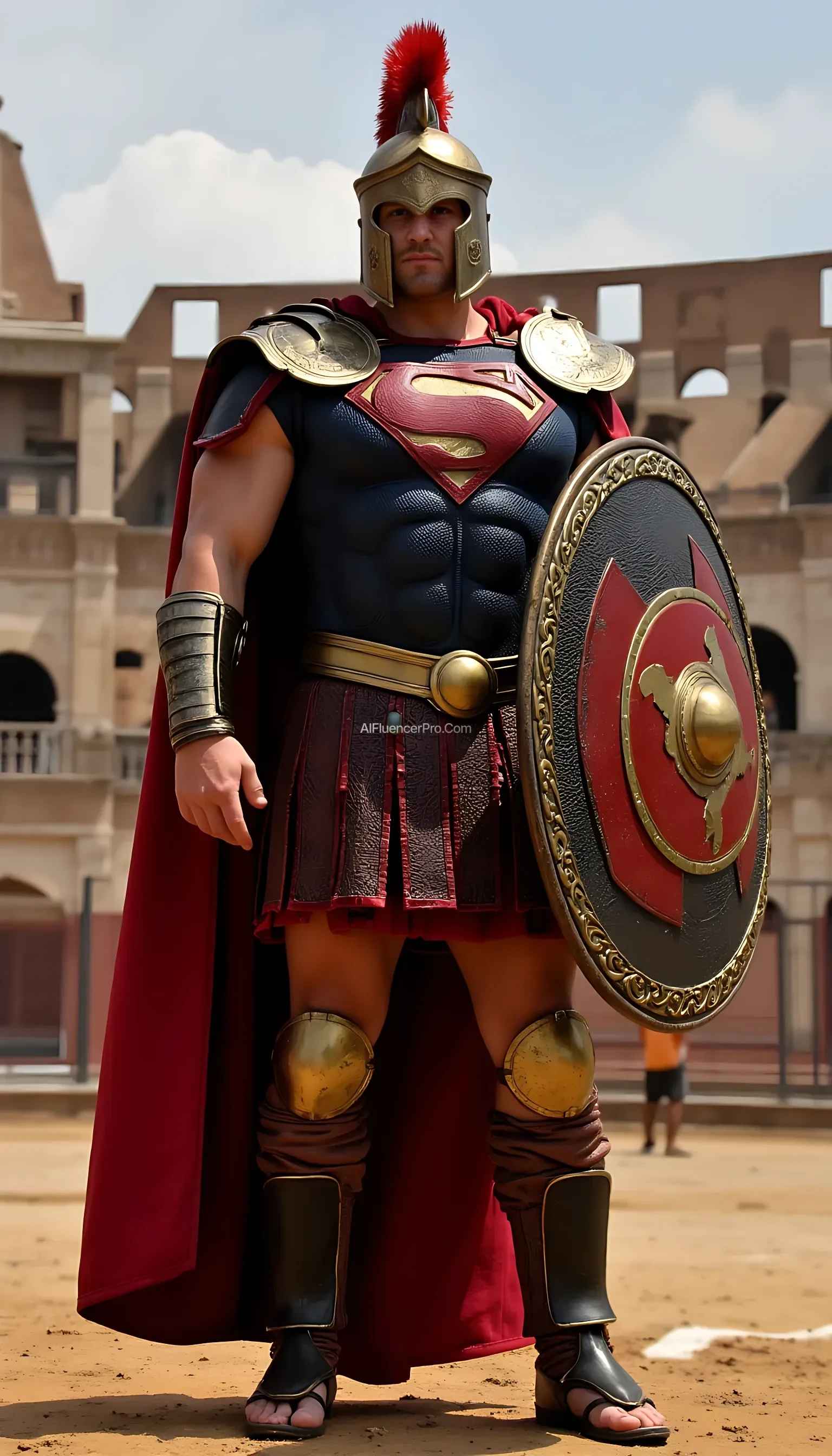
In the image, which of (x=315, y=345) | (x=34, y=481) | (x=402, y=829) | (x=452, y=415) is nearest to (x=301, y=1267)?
(x=402, y=829)

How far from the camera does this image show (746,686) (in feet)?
11.2

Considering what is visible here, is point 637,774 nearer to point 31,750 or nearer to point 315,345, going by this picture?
point 315,345

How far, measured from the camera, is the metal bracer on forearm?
3.06 m

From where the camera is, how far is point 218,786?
303cm

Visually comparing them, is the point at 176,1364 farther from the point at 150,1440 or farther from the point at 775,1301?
the point at 775,1301

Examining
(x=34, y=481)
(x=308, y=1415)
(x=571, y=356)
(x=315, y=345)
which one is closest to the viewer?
(x=308, y=1415)

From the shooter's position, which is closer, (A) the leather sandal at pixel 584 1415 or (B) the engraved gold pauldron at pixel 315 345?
(A) the leather sandal at pixel 584 1415

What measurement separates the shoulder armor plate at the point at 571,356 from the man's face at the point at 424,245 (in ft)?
0.67

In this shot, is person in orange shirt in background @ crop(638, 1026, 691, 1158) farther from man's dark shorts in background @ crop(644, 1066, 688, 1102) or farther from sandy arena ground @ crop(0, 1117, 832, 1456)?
sandy arena ground @ crop(0, 1117, 832, 1456)

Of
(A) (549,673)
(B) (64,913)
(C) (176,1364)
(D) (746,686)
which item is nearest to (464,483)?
(A) (549,673)

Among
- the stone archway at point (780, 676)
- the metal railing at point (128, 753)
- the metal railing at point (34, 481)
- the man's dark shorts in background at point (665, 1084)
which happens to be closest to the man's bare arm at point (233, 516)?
the man's dark shorts in background at point (665, 1084)

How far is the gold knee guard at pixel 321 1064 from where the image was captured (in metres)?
3.03

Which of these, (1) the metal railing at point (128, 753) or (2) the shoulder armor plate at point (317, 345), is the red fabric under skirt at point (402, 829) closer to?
(2) the shoulder armor plate at point (317, 345)

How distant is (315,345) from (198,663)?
65 centimetres
